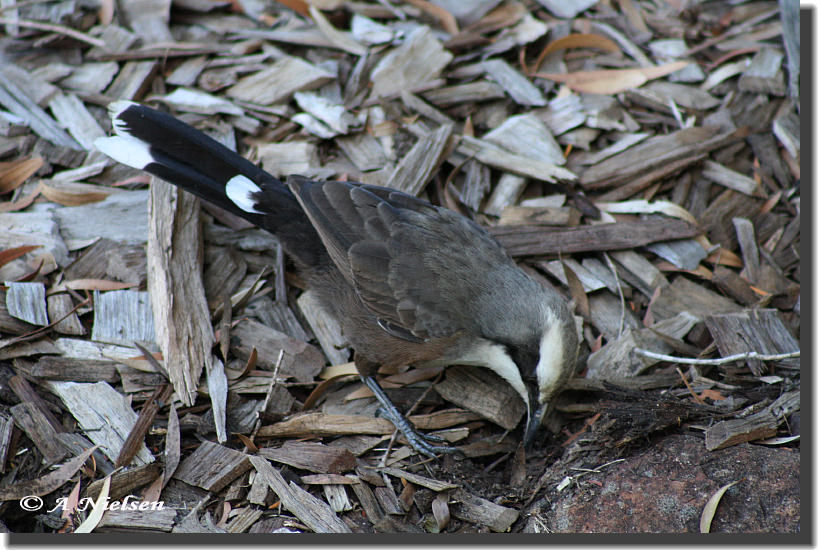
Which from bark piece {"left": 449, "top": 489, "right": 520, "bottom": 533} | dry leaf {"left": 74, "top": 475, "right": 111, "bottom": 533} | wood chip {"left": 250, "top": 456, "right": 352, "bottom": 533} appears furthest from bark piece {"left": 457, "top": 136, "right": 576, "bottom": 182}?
dry leaf {"left": 74, "top": 475, "right": 111, "bottom": 533}

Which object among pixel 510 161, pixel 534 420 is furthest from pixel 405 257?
pixel 510 161

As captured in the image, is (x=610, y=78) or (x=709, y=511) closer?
(x=709, y=511)

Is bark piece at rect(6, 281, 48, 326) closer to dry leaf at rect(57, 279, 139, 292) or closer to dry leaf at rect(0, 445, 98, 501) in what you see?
dry leaf at rect(57, 279, 139, 292)

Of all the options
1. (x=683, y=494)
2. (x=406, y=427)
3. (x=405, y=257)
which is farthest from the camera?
(x=405, y=257)

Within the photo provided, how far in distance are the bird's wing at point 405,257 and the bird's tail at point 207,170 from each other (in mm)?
241

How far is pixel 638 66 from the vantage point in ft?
18.4

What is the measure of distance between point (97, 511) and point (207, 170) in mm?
2136

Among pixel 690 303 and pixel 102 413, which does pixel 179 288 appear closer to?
pixel 102 413

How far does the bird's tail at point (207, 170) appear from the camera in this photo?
4.53 m

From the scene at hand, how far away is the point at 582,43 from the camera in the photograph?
569 centimetres

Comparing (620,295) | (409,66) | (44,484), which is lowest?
(620,295)

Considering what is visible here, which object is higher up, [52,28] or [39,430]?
[52,28]

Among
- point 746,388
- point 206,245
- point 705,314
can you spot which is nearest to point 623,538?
point 746,388

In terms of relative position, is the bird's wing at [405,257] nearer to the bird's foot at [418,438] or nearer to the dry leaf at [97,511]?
Answer: the bird's foot at [418,438]
